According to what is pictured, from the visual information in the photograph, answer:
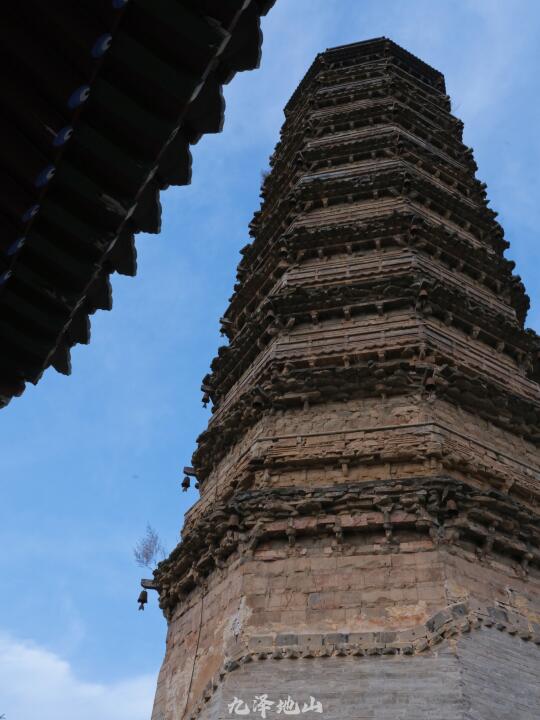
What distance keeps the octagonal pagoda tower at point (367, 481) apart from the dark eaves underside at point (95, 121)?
578 centimetres

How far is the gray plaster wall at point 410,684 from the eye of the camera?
25.2 feet

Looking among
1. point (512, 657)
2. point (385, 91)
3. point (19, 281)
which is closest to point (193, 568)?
point (512, 657)

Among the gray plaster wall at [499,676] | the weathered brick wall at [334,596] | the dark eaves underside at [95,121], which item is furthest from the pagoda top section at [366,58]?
the dark eaves underside at [95,121]

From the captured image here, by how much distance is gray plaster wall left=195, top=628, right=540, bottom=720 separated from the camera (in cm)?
768

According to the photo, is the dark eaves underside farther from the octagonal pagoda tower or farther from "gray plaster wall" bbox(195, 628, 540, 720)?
the octagonal pagoda tower

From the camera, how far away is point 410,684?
7855 mm

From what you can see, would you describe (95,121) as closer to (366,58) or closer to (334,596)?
(334,596)

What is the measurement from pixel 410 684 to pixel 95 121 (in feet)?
21.8

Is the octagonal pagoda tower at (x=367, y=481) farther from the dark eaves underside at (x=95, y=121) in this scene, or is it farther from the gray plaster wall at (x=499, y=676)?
the dark eaves underside at (x=95, y=121)

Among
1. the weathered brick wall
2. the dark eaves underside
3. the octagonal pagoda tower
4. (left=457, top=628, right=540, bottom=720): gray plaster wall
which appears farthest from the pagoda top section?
the dark eaves underside

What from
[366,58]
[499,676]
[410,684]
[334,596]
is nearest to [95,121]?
[410,684]

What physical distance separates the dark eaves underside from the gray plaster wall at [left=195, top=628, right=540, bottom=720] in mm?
5596

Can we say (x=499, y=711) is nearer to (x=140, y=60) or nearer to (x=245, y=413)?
(x=245, y=413)

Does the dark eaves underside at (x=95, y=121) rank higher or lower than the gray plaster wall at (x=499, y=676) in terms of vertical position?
higher
